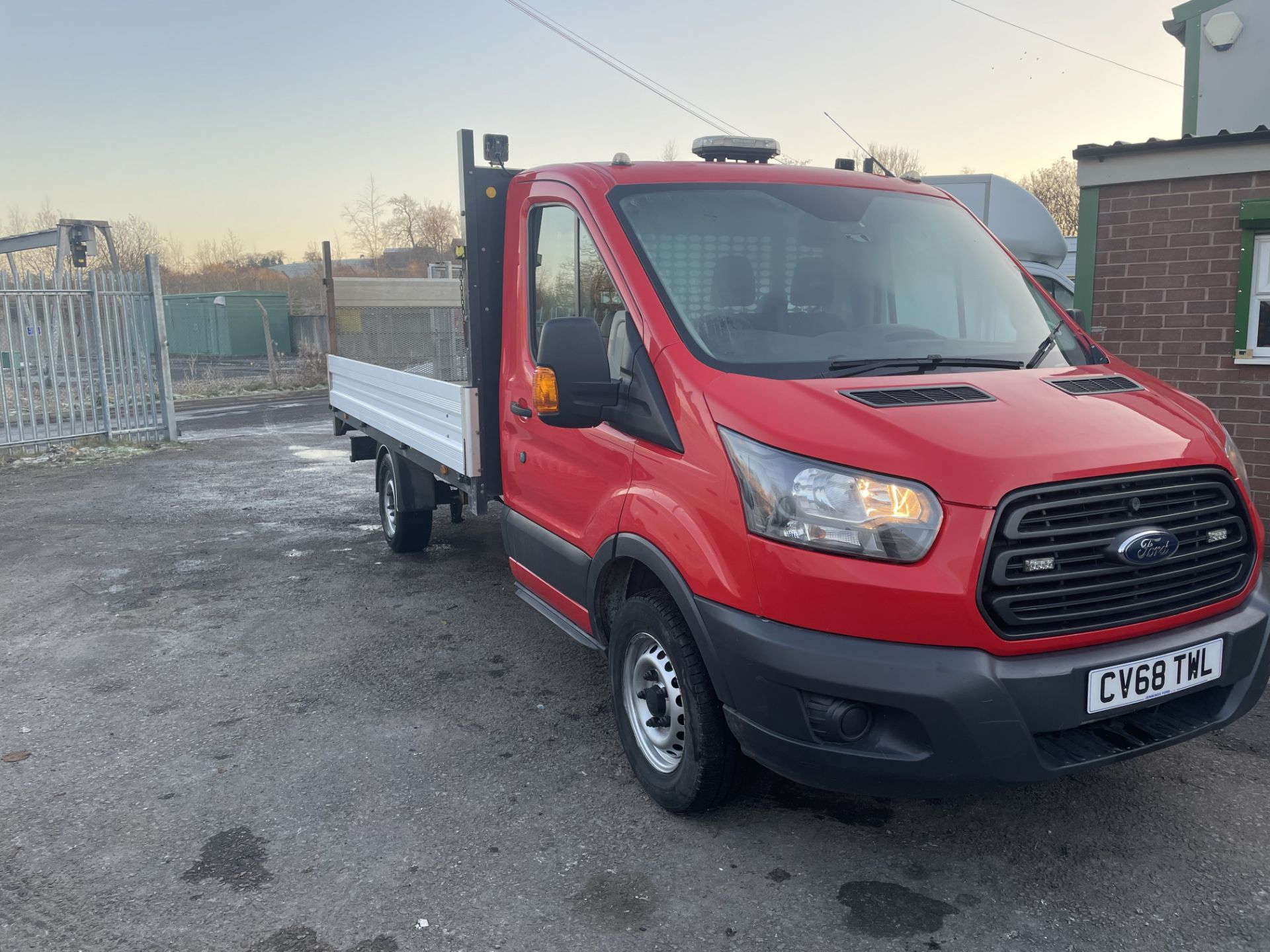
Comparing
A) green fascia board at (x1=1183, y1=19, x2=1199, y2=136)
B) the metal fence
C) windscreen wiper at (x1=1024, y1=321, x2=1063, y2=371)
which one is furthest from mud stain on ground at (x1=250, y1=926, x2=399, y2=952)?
green fascia board at (x1=1183, y1=19, x2=1199, y2=136)

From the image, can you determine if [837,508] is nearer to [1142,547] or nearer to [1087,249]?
[1142,547]

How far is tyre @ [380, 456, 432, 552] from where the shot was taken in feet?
22.3

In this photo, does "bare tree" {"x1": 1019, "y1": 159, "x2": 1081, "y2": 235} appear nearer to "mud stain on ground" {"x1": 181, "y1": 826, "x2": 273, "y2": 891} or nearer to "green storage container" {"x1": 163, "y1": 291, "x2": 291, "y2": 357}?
"green storage container" {"x1": 163, "y1": 291, "x2": 291, "y2": 357}

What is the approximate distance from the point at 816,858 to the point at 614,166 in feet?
8.90

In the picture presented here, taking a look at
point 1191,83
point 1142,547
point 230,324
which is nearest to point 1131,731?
point 1142,547

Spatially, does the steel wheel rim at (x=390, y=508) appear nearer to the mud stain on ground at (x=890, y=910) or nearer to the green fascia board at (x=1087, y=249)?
the mud stain on ground at (x=890, y=910)

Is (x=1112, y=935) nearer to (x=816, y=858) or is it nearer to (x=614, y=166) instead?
(x=816, y=858)

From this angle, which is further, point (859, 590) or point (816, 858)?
point (816, 858)

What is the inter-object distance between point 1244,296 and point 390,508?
244 inches

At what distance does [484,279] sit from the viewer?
475 centimetres

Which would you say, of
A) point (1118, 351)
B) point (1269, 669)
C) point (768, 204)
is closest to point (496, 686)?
point (768, 204)

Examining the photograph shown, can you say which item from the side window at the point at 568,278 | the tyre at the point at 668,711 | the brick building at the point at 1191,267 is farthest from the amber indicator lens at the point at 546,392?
the brick building at the point at 1191,267

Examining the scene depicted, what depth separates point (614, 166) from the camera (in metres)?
3.92

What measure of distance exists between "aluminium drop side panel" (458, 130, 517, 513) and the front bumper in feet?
7.39
